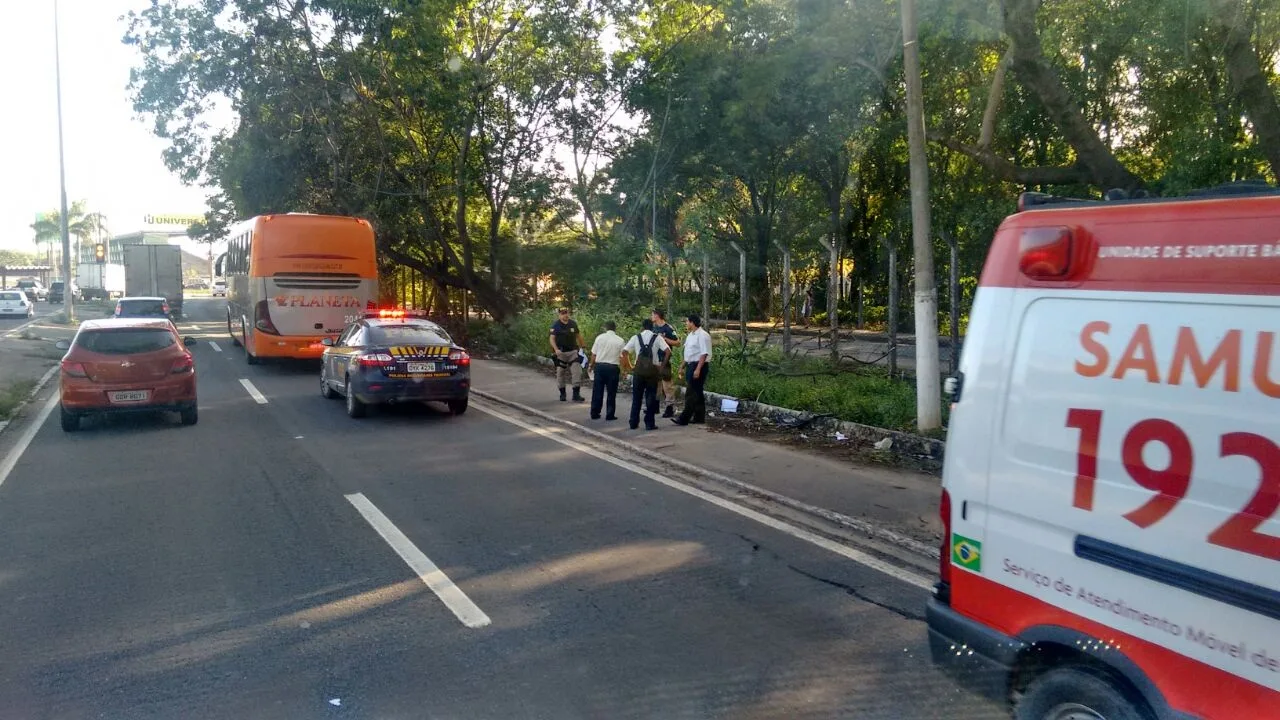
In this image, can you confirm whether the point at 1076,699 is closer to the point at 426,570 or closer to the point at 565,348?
the point at 426,570

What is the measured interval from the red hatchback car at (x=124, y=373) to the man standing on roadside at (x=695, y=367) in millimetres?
6587

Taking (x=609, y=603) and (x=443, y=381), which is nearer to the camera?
(x=609, y=603)

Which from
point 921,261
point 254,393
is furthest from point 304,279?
point 921,261

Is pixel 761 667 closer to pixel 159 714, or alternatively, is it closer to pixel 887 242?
pixel 159 714

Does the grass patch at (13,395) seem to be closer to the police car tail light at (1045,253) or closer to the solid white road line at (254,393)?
the solid white road line at (254,393)

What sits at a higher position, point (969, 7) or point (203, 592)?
point (969, 7)

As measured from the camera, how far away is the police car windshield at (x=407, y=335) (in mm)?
13797

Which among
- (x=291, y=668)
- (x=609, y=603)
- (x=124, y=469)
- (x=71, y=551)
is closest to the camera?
(x=291, y=668)

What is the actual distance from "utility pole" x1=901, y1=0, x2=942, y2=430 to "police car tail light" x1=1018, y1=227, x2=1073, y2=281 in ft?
23.2

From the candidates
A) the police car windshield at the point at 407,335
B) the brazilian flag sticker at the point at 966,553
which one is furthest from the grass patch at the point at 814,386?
the brazilian flag sticker at the point at 966,553

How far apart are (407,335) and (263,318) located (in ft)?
23.9

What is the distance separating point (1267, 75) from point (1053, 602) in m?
12.7

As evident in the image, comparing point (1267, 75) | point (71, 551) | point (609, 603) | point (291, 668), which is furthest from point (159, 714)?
point (1267, 75)

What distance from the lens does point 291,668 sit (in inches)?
194
